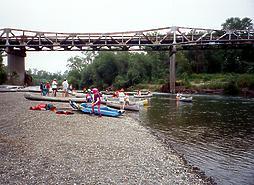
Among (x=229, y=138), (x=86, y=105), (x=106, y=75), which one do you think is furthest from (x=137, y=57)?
(x=229, y=138)

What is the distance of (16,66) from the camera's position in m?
59.5

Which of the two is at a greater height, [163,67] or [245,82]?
[163,67]

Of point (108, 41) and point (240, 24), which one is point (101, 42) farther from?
point (240, 24)

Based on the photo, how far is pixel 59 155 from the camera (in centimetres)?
969

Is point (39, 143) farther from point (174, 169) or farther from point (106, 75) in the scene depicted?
point (106, 75)

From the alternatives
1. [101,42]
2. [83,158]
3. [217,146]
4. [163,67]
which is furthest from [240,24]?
[83,158]

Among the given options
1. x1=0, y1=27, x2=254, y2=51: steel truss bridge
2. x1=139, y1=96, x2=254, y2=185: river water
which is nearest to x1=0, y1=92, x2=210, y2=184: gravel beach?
x1=139, y1=96, x2=254, y2=185: river water

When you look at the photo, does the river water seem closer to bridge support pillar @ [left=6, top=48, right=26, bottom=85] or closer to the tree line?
bridge support pillar @ [left=6, top=48, right=26, bottom=85]

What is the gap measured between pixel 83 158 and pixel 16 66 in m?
55.1

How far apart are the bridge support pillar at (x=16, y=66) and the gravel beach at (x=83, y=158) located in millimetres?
47034

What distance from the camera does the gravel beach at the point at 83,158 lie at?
7.88m

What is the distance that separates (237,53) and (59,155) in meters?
90.1

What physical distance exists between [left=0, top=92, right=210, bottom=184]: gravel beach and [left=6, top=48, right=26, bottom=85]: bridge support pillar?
47034 millimetres

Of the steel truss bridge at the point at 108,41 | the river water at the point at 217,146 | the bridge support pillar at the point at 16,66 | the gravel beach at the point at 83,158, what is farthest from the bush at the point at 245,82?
the gravel beach at the point at 83,158
